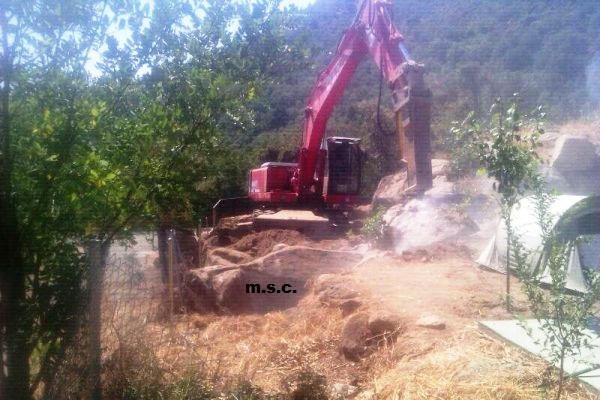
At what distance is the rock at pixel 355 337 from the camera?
707 centimetres

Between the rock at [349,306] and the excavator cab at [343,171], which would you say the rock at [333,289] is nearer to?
the rock at [349,306]

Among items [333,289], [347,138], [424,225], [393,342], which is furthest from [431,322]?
[347,138]

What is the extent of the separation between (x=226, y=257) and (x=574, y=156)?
31.4ft

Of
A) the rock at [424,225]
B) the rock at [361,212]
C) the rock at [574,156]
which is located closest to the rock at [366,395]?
the rock at [424,225]

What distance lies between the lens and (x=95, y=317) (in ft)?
15.1

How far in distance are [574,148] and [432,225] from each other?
20.4ft

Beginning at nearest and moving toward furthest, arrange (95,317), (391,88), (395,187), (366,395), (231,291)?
1. (95,317)
2. (366,395)
3. (231,291)
4. (391,88)
5. (395,187)

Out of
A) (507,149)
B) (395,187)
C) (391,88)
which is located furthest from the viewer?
(395,187)

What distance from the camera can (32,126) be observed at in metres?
3.99

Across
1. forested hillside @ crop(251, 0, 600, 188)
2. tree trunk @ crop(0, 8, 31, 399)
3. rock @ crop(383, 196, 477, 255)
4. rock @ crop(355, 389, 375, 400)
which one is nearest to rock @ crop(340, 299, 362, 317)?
rock @ crop(355, 389, 375, 400)

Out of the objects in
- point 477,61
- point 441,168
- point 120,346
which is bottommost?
point 120,346

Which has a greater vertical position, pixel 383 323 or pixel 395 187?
pixel 395 187

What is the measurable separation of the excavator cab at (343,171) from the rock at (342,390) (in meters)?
10.5

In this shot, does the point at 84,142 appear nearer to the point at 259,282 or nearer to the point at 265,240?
the point at 259,282
